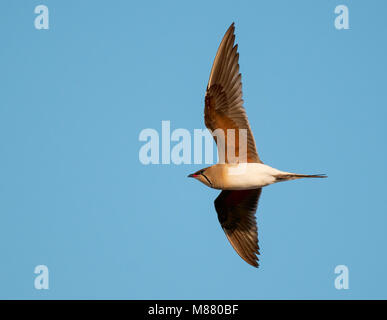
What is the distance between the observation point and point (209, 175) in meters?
9.16

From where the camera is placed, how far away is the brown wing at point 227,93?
28.5ft

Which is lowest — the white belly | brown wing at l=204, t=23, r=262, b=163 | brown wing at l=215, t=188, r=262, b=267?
brown wing at l=215, t=188, r=262, b=267

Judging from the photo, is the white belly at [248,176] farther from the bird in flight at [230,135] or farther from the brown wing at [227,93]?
the brown wing at [227,93]

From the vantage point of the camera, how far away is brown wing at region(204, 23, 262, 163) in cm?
869

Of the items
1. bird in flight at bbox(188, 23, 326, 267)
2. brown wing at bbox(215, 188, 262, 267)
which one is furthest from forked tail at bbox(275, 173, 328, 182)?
brown wing at bbox(215, 188, 262, 267)

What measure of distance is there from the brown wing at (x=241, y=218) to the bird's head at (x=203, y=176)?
766 mm

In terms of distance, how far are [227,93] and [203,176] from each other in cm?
141

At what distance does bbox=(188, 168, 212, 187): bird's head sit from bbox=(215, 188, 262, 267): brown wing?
766 mm

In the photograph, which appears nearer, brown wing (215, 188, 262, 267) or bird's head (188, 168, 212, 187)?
bird's head (188, 168, 212, 187)

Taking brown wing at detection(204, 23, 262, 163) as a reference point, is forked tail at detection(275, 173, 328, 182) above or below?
below

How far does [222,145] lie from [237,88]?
0.91 meters

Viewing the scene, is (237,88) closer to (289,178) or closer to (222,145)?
(222,145)

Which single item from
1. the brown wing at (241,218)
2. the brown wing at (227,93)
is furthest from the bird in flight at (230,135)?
the brown wing at (241,218)

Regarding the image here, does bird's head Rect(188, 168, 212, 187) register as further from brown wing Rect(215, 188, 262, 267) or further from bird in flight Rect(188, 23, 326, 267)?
brown wing Rect(215, 188, 262, 267)
